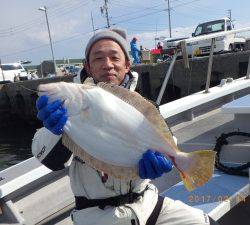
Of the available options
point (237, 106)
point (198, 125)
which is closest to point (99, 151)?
point (237, 106)

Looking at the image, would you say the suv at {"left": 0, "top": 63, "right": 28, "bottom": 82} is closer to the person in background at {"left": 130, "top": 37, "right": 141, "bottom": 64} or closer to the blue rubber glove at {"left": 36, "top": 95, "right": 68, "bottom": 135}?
the person in background at {"left": 130, "top": 37, "right": 141, "bottom": 64}

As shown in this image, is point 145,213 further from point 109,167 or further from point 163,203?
point 109,167

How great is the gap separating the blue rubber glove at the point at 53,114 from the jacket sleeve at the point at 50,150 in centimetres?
23

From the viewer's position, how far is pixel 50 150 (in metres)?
2.51

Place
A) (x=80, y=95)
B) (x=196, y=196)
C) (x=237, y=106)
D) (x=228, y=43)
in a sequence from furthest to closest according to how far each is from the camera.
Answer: (x=228, y=43) < (x=237, y=106) < (x=196, y=196) < (x=80, y=95)

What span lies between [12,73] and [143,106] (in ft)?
124

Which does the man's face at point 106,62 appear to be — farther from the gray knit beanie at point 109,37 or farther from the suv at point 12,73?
the suv at point 12,73

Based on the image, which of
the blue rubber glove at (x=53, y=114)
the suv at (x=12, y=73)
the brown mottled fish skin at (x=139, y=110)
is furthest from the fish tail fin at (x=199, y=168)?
the suv at (x=12, y=73)

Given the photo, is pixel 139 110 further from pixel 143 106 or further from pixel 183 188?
pixel 183 188

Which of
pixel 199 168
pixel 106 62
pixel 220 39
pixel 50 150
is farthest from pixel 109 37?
pixel 220 39

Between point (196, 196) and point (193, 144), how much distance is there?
1.15 metres

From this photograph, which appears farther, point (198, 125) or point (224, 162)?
point (198, 125)

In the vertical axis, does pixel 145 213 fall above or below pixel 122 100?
below

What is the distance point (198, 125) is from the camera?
568 centimetres
